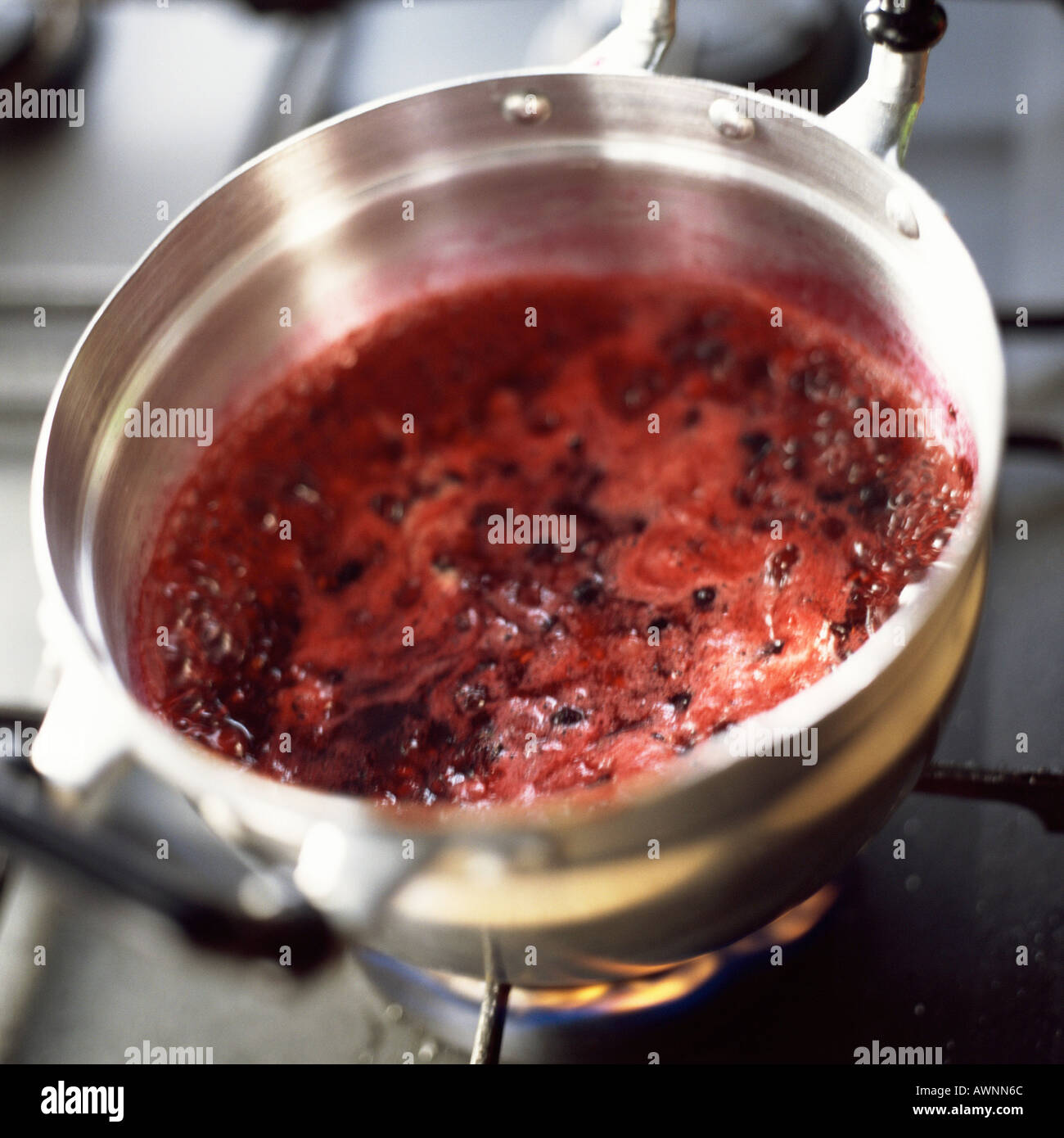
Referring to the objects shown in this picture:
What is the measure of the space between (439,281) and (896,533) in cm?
34

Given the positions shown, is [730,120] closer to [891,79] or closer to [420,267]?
[891,79]

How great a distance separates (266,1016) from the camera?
640 mm

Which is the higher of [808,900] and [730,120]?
[730,120]

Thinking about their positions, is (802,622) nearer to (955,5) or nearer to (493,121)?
(493,121)

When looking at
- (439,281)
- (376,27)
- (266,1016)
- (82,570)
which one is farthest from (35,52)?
(266,1016)

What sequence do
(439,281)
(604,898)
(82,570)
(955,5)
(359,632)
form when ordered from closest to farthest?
(604,898), (82,570), (359,632), (439,281), (955,5)

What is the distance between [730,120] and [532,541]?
0.25m

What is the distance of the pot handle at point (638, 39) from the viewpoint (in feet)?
2.03

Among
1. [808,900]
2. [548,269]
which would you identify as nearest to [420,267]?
[548,269]

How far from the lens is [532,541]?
0.69 meters

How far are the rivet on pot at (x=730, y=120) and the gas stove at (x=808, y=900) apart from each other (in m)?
0.27

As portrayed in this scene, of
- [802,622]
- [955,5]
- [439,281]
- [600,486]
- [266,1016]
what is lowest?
[266,1016]

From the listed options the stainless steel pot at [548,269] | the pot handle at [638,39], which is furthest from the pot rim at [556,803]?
the pot handle at [638,39]

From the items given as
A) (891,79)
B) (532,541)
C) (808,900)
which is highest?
(891,79)
